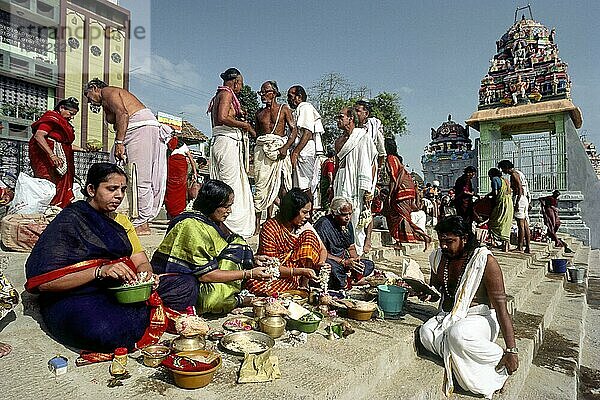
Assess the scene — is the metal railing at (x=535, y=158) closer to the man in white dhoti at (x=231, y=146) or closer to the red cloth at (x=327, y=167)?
the red cloth at (x=327, y=167)

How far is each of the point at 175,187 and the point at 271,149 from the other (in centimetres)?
177

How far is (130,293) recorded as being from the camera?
7.36 ft

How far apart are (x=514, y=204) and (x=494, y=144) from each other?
444 inches

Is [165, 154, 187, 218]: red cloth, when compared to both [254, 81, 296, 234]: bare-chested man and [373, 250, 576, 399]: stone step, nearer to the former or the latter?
[254, 81, 296, 234]: bare-chested man

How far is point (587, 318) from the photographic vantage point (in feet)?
18.0

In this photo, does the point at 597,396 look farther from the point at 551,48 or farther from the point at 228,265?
the point at 551,48

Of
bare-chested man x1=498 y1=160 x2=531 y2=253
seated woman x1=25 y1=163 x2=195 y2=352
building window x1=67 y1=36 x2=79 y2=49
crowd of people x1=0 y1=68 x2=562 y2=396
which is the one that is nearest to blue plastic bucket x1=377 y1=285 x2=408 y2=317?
crowd of people x1=0 y1=68 x2=562 y2=396

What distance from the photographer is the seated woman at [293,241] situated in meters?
3.59

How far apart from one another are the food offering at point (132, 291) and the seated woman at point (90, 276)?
40mm

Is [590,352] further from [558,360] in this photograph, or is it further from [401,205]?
[401,205]

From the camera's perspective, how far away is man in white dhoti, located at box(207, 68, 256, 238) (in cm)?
455

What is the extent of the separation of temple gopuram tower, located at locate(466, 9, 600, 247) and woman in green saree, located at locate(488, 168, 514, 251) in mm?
9014

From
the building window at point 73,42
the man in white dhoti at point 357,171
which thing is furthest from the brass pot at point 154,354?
the building window at point 73,42

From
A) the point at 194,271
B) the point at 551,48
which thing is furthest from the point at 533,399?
the point at 551,48
